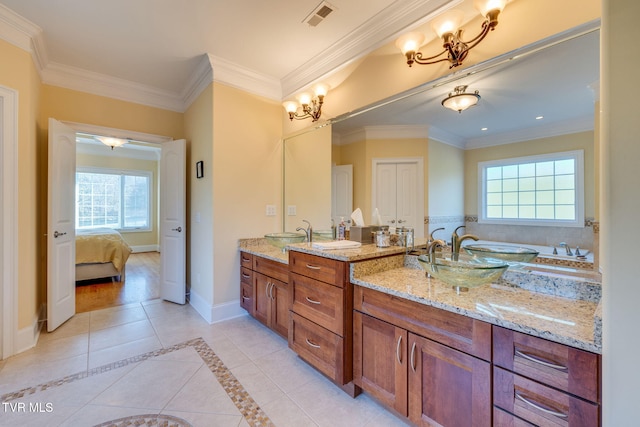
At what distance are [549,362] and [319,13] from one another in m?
2.52

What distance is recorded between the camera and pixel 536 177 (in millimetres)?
1450

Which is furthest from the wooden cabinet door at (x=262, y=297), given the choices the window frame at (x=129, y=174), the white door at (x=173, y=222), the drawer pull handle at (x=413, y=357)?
the window frame at (x=129, y=174)

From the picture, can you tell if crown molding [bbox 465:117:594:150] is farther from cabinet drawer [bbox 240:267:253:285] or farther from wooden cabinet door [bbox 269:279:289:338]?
cabinet drawer [bbox 240:267:253:285]

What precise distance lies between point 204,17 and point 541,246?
285 centimetres

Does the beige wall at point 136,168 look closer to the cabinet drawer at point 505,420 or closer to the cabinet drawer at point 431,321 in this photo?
the cabinet drawer at point 431,321

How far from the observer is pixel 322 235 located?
2805 mm

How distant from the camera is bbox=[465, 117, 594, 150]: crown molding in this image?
1294 mm

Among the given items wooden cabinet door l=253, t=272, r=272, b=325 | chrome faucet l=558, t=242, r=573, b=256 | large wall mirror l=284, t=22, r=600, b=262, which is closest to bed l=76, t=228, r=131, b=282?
wooden cabinet door l=253, t=272, r=272, b=325

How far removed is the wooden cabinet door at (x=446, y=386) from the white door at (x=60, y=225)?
11.1 ft

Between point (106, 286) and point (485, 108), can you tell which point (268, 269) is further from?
point (106, 286)

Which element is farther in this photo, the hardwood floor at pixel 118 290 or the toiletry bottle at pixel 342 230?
the hardwood floor at pixel 118 290

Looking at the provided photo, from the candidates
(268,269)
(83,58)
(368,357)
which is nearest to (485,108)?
(368,357)

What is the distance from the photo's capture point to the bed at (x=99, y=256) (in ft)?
13.8

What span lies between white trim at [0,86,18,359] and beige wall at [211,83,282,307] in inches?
60.3
